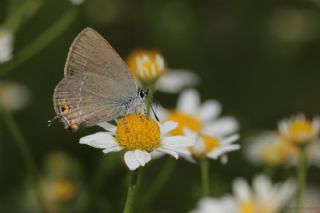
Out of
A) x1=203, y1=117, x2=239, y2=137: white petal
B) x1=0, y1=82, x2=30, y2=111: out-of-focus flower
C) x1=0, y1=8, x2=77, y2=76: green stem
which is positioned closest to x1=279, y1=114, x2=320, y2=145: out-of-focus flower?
x1=203, y1=117, x2=239, y2=137: white petal

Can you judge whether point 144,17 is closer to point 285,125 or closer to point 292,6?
point 292,6

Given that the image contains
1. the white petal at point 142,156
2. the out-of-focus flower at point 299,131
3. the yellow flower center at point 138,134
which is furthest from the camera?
the out-of-focus flower at point 299,131

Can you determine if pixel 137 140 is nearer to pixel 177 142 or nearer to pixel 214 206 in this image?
pixel 177 142

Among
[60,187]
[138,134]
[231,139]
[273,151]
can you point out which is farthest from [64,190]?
[138,134]

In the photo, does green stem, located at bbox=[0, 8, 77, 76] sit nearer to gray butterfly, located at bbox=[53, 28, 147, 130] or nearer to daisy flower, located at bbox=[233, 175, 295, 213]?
gray butterfly, located at bbox=[53, 28, 147, 130]

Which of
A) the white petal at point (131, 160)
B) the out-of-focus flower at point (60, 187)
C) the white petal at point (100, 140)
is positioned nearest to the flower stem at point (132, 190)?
the white petal at point (131, 160)

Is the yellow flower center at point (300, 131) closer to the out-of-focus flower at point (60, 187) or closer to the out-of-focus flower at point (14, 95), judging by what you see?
the out-of-focus flower at point (60, 187)

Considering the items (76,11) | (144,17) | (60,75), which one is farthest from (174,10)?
(76,11)
